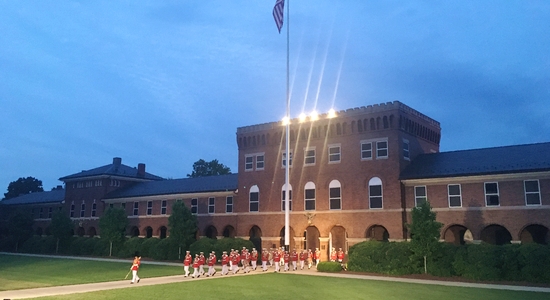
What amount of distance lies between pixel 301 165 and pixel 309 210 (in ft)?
14.4

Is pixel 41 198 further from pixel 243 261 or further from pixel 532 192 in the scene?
pixel 532 192

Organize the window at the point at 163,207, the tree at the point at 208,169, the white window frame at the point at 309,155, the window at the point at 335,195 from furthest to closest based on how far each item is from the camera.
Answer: the tree at the point at 208,169
the window at the point at 163,207
the white window frame at the point at 309,155
the window at the point at 335,195

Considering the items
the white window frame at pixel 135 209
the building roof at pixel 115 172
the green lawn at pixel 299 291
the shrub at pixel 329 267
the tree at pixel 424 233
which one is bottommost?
the green lawn at pixel 299 291

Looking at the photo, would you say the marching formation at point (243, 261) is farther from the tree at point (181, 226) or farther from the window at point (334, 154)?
the tree at point (181, 226)

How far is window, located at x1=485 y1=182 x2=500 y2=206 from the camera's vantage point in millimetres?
32375

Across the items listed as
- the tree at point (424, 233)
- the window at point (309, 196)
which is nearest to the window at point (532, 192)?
the tree at point (424, 233)

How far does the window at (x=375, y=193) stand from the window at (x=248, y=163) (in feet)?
43.6

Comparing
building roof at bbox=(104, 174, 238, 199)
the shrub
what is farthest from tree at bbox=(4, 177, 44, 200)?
the shrub

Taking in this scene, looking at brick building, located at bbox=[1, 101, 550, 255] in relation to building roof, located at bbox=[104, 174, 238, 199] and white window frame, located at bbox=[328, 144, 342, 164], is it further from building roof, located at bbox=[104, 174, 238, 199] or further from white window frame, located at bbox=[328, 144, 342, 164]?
building roof, located at bbox=[104, 174, 238, 199]

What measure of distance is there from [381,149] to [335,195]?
5799 mm

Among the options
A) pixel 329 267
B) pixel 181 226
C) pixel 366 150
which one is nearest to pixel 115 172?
pixel 181 226

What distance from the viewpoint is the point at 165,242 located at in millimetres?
44188

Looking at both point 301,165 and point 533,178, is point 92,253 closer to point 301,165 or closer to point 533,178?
point 301,165

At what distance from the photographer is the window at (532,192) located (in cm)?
3077
